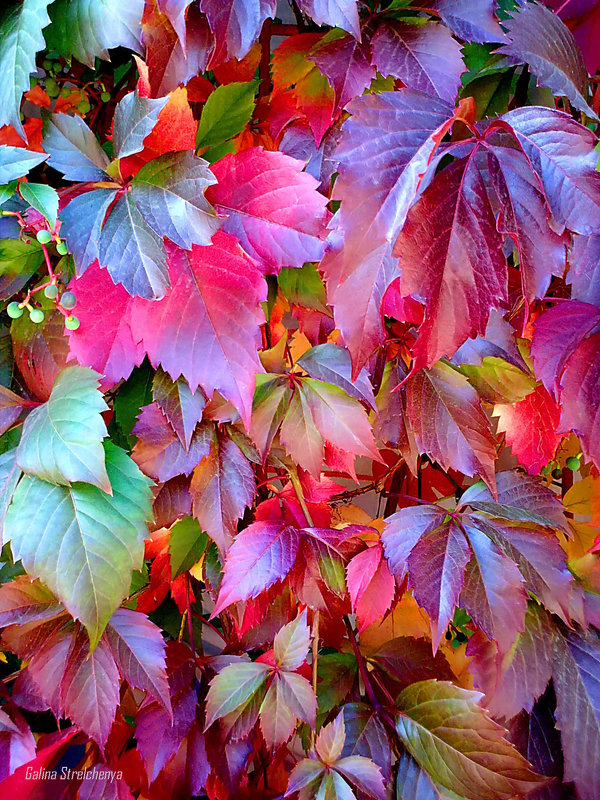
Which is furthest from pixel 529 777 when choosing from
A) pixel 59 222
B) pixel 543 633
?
pixel 59 222

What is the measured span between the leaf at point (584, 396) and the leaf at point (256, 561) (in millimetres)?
241

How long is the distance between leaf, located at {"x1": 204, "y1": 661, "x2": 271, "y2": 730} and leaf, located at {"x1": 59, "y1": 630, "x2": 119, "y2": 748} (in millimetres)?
89

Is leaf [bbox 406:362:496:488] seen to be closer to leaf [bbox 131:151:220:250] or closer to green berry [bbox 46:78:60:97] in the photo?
leaf [bbox 131:151:220:250]

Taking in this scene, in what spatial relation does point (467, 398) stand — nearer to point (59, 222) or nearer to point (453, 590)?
point (453, 590)

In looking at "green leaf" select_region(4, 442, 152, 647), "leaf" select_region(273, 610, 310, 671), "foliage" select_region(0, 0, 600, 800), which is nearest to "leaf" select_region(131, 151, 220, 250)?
"foliage" select_region(0, 0, 600, 800)

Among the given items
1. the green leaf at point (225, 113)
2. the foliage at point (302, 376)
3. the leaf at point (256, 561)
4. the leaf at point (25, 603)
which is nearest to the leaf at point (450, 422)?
the foliage at point (302, 376)

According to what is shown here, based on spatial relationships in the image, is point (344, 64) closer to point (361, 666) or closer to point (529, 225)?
point (529, 225)

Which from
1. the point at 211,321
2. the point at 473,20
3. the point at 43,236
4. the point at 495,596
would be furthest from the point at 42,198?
the point at 495,596

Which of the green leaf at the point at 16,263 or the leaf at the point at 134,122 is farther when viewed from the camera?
the green leaf at the point at 16,263

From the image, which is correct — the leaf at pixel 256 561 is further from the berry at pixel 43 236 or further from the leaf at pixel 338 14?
the leaf at pixel 338 14

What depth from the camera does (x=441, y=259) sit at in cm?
35

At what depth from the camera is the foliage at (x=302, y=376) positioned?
0.36m

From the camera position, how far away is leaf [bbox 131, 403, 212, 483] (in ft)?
1.65

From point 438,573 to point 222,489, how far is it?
7.7 inches
